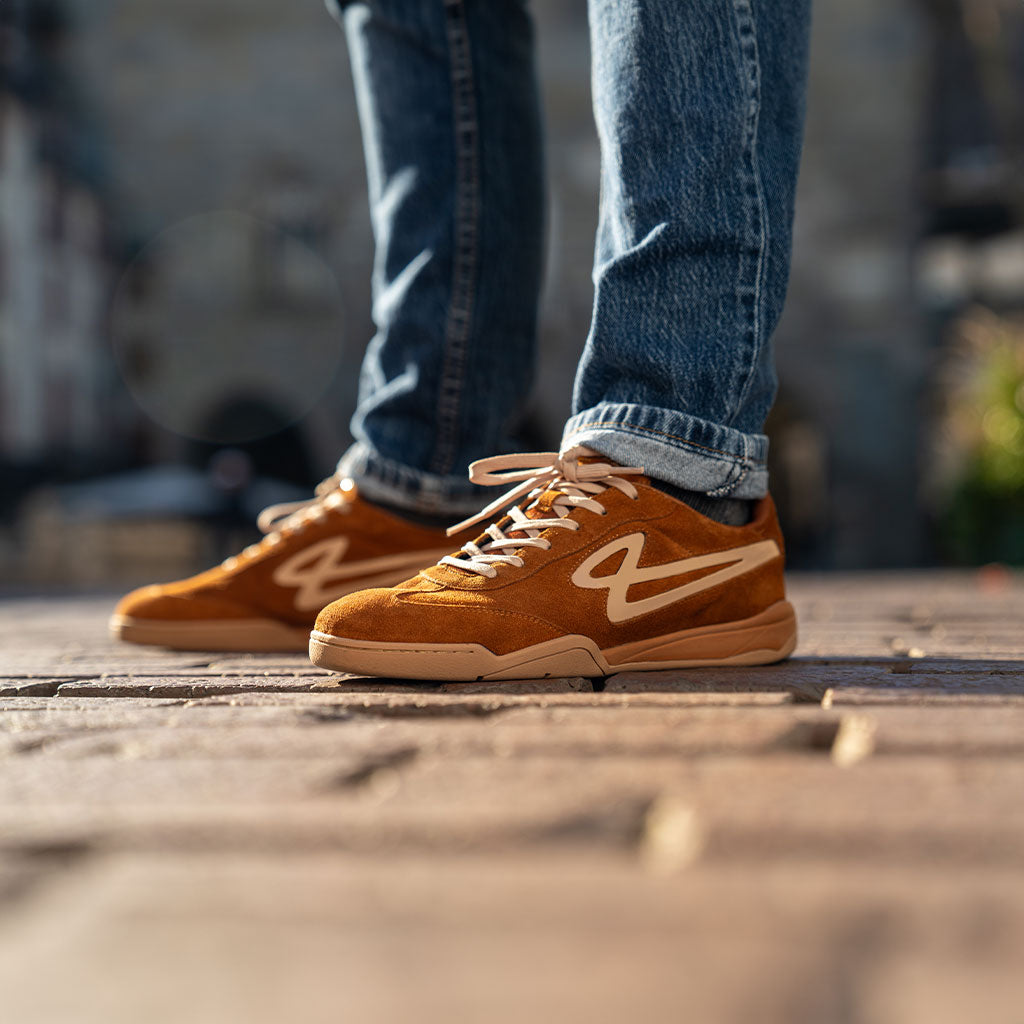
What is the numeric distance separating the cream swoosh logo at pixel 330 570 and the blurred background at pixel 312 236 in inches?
359

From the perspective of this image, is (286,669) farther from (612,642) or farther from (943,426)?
(943,426)

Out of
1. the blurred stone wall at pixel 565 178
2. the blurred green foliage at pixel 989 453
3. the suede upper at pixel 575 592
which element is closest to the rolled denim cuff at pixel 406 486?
the suede upper at pixel 575 592

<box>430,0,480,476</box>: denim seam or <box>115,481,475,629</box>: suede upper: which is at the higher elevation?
<box>430,0,480,476</box>: denim seam

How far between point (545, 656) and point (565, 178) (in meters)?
10.9

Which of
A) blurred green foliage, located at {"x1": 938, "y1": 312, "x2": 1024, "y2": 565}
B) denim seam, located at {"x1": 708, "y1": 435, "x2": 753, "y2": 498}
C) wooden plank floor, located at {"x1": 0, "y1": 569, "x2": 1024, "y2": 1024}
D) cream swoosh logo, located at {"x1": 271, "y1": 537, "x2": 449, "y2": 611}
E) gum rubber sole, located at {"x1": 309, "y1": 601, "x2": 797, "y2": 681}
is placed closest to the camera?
wooden plank floor, located at {"x1": 0, "y1": 569, "x2": 1024, "y2": 1024}

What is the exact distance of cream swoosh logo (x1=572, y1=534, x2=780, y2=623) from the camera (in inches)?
50.1

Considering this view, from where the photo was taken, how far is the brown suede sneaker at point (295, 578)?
166cm

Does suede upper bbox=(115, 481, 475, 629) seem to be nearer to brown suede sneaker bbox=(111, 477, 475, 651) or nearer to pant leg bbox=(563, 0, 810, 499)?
brown suede sneaker bbox=(111, 477, 475, 651)

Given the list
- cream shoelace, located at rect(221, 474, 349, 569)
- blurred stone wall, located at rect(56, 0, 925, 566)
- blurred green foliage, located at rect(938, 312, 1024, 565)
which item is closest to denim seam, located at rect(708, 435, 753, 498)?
cream shoelace, located at rect(221, 474, 349, 569)

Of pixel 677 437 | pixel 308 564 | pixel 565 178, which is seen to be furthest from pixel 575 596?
pixel 565 178

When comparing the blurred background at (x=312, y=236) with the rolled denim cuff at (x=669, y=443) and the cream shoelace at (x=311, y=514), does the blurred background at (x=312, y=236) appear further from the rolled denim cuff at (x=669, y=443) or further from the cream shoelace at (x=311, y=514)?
the rolled denim cuff at (x=669, y=443)

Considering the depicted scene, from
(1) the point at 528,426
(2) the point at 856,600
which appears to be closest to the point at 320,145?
(1) the point at 528,426

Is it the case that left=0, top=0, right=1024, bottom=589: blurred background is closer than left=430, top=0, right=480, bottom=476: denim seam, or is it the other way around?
left=430, top=0, right=480, bottom=476: denim seam

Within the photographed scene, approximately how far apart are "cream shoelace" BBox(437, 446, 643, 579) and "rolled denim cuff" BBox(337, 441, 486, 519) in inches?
12.3
